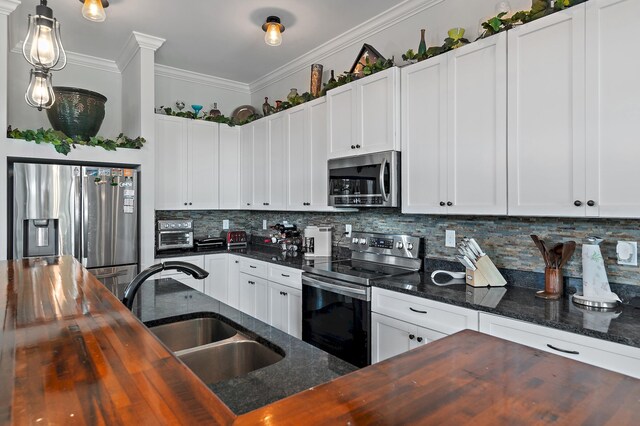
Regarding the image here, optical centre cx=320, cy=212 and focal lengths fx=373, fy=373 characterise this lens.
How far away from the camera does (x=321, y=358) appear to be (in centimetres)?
113

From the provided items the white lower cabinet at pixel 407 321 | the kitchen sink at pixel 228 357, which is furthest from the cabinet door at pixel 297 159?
the kitchen sink at pixel 228 357

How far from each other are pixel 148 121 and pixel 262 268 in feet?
5.89

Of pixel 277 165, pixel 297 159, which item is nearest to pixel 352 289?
pixel 297 159

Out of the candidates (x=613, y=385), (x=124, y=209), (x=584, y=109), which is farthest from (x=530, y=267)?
(x=124, y=209)

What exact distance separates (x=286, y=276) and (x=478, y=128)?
6.42ft

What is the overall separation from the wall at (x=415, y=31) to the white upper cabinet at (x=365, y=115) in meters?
0.46

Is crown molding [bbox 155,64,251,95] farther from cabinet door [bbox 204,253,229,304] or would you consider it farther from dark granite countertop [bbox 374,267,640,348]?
dark granite countertop [bbox 374,267,640,348]

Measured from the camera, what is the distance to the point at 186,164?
13.7 feet

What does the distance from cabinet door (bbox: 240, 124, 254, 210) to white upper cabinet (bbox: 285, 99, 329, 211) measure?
77cm

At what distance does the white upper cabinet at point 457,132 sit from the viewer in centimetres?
212

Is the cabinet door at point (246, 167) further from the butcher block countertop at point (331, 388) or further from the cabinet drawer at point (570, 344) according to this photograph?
the butcher block countertop at point (331, 388)

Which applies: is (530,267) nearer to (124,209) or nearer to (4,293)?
(4,293)

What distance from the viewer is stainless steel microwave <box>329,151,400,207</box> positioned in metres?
2.66

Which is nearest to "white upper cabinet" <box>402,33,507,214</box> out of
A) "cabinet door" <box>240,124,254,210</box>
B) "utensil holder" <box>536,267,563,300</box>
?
"utensil holder" <box>536,267,563,300</box>
